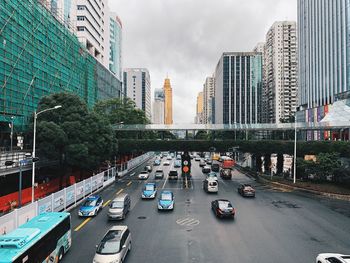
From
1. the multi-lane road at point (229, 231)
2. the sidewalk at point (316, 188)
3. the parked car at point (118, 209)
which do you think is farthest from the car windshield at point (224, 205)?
the sidewalk at point (316, 188)

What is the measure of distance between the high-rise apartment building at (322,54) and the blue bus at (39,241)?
86.8 meters

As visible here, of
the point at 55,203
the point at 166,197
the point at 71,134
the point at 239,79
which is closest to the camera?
the point at 55,203

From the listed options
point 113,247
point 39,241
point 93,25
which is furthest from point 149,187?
point 93,25

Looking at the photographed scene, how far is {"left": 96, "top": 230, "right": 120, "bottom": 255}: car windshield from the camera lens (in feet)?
51.0

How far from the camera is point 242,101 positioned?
199875mm

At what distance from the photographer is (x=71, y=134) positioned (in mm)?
38750

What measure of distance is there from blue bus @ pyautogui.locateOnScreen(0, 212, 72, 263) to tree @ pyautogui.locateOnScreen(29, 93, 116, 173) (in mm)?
20318

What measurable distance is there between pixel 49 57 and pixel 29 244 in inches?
2015

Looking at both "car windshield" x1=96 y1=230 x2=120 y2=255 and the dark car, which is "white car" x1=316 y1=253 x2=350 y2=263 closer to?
"car windshield" x1=96 y1=230 x2=120 y2=255

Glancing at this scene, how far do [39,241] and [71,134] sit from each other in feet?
85.4

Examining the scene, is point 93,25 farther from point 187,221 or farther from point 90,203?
point 187,221

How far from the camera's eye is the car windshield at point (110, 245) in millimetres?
15539

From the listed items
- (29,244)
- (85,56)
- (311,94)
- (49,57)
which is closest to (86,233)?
(29,244)

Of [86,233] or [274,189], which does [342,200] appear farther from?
[86,233]
